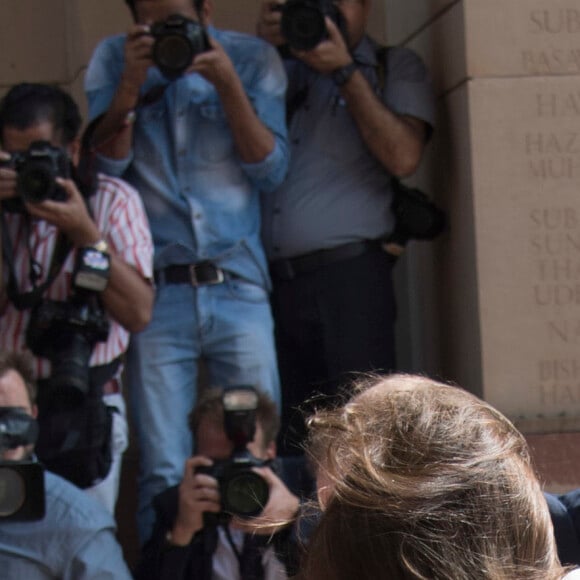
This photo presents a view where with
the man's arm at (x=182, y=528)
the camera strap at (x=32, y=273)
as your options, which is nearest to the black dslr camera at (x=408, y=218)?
the camera strap at (x=32, y=273)

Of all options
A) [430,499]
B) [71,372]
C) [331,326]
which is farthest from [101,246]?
[430,499]

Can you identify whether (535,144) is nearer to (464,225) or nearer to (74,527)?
(464,225)

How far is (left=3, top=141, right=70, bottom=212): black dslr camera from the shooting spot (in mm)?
3695

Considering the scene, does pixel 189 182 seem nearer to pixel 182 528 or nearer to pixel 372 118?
pixel 372 118

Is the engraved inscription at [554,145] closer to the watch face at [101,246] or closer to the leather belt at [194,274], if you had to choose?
the leather belt at [194,274]

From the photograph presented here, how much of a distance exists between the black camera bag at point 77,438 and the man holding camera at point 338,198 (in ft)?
2.76

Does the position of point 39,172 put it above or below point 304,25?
Answer: below

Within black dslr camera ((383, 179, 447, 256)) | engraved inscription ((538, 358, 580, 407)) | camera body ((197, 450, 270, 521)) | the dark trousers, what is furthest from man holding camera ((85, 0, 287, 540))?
engraved inscription ((538, 358, 580, 407))

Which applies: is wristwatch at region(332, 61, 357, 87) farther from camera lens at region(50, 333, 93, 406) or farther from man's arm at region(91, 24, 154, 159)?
camera lens at region(50, 333, 93, 406)

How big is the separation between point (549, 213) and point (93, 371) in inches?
66.3

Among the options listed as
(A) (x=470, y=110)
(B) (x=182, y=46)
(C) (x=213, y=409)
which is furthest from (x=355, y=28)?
(C) (x=213, y=409)

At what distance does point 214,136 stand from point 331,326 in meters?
0.68

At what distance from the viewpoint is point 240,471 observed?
10.9 ft

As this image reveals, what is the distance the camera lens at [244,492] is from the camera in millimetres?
3303
